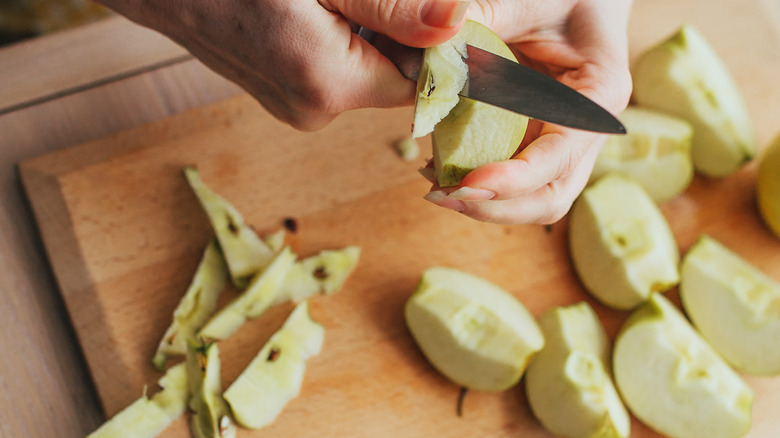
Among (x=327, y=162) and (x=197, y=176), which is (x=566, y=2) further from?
(x=197, y=176)

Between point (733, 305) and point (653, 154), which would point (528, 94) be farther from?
point (733, 305)

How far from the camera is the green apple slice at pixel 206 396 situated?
45.3 inches

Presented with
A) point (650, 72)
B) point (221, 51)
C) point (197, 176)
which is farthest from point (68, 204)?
point (650, 72)

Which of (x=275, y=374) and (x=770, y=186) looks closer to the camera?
(x=275, y=374)

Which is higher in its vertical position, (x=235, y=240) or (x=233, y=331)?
(x=235, y=240)

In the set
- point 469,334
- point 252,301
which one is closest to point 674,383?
point 469,334

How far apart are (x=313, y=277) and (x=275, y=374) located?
0.74 ft

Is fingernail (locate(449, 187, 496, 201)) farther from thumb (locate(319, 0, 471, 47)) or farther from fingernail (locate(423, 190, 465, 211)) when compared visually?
thumb (locate(319, 0, 471, 47))

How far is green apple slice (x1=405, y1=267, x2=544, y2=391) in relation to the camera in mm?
1215

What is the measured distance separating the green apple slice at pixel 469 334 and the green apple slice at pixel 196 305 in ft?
1.39

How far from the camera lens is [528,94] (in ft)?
2.75

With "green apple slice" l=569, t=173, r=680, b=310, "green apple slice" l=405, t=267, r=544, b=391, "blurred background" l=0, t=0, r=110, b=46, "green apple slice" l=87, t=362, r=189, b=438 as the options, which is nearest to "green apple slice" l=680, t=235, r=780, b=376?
"green apple slice" l=569, t=173, r=680, b=310

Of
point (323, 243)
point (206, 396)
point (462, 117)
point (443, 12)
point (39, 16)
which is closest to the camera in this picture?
point (443, 12)

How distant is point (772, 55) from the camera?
5.40 ft
